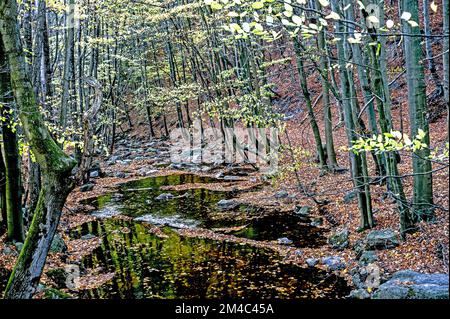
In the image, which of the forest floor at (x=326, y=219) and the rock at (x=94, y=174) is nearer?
the forest floor at (x=326, y=219)

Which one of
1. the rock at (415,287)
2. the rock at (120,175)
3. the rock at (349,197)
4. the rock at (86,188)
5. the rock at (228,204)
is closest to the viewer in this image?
the rock at (415,287)

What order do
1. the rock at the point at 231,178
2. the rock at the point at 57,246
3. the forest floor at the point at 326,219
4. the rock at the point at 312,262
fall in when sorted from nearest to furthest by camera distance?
the forest floor at the point at 326,219
the rock at the point at 312,262
the rock at the point at 57,246
the rock at the point at 231,178

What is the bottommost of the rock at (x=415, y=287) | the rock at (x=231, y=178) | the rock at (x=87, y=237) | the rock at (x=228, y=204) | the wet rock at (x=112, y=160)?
the wet rock at (x=112, y=160)

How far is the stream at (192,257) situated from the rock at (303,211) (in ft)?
1.07

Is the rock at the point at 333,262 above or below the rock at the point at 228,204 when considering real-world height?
above

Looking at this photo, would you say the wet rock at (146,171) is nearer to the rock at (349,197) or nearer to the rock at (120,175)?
the rock at (120,175)

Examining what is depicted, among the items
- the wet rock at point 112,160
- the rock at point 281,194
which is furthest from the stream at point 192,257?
the wet rock at point 112,160

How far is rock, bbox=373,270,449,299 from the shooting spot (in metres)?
5.83

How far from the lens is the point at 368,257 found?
9.01 meters

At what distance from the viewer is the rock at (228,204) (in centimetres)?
1598

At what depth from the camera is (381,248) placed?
30.5 ft

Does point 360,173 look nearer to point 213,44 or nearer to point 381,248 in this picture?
point 381,248

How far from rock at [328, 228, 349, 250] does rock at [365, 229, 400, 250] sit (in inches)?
31.8
